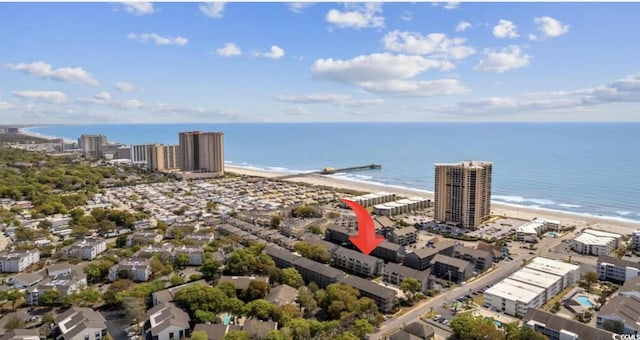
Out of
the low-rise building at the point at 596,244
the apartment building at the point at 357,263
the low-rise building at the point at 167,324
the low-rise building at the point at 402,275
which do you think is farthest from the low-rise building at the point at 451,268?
the low-rise building at the point at 167,324

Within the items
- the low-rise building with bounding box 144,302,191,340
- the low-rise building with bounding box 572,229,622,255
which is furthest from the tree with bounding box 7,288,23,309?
the low-rise building with bounding box 572,229,622,255

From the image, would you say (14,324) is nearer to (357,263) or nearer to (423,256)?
(357,263)

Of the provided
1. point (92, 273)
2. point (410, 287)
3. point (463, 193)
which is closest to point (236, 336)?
point (410, 287)

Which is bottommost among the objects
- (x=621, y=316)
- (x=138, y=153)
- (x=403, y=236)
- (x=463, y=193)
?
(x=621, y=316)

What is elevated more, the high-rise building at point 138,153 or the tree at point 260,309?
the high-rise building at point 138,153

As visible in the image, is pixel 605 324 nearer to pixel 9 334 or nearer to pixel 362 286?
pixel 362 286

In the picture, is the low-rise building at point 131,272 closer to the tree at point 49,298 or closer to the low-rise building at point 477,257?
the tree at point 49,298

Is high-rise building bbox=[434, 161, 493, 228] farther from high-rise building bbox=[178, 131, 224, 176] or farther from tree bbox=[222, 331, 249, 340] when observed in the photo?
high-rise building bbox=[178, 131, 224, 176]
